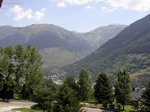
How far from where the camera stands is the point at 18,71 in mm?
111250

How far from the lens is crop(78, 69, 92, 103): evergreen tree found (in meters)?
109

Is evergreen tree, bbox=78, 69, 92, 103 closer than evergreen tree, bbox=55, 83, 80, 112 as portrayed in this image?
No

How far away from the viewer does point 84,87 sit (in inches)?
4286

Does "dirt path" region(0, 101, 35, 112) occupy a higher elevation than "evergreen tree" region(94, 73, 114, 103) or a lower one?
lower

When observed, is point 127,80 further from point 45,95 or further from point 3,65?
point 3,65

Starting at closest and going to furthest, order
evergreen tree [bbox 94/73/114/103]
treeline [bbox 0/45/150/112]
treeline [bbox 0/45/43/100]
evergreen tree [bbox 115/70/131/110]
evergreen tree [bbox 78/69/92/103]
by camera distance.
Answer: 1. evergreen tree [bbox 115/70/131/110]
2. treeline [bbox 0/45/150/112]
3. evergreen tree [bbox 94/73/114/103]
4. evergreen tree [bbox 78/69/92/103]
5. treeline [bbox 0/45/43/100]

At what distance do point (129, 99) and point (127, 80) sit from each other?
6.14 m

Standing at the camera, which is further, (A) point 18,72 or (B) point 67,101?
(A) point 18,72

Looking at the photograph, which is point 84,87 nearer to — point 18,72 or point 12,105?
point 18,72

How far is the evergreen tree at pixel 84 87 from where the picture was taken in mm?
108562

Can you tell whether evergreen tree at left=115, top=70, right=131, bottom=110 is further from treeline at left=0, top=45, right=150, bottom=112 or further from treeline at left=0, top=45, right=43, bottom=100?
treeline at left=0, top=45, right=43, bottom=100

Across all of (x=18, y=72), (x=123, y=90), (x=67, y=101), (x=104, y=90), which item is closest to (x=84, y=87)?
(x=104, y=90)

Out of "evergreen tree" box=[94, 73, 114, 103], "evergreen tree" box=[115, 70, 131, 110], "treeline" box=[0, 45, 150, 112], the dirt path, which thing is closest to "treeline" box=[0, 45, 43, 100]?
"treeline" box=[0, 45, 150, 112]

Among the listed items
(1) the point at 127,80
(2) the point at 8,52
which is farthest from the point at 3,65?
(1) the point at 127,80
